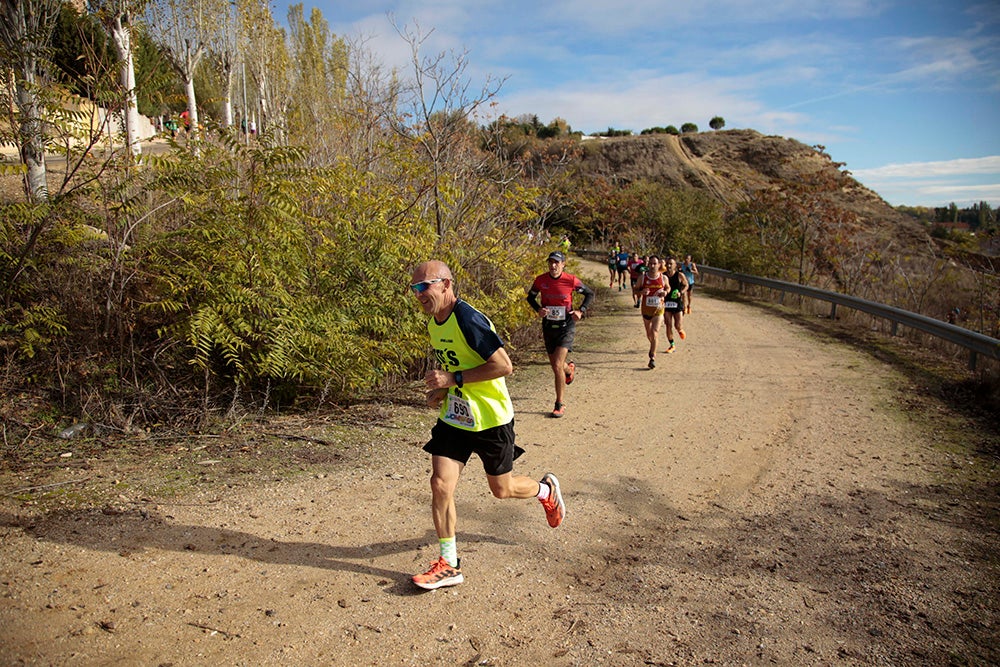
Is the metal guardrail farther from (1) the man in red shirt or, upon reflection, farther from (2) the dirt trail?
(1) the man in red shirt

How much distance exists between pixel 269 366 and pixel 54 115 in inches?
118

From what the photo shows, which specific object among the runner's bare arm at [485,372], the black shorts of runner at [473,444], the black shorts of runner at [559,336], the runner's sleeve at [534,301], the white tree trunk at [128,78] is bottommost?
the black shorts of runner at [473,444]

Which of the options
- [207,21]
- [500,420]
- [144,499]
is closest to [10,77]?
[144,499]

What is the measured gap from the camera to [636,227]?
111 feet

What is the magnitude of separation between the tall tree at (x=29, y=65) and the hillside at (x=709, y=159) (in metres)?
51.6

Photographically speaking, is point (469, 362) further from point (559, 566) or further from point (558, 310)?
point (558, 310)

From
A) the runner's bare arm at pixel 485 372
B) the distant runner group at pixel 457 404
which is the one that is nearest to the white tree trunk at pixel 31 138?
the distant runner group at pixel 457 404

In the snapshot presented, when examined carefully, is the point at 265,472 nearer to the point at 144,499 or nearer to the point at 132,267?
the point at 144,499

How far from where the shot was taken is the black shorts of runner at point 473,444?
4.07m

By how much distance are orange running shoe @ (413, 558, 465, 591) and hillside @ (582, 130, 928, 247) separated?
54.0 meters

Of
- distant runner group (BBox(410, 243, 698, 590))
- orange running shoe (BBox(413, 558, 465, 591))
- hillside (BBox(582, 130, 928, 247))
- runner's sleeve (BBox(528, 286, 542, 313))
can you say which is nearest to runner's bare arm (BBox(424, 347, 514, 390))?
distant runner group (BBox(410, 243, 698, 590))

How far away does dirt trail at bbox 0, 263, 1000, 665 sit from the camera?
3482mm

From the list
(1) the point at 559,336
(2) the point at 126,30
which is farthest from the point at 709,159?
(2) the point at 126,30

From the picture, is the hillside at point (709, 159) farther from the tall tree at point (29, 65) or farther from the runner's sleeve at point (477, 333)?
the runner's sleeve at point (477, 333)
